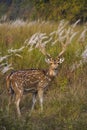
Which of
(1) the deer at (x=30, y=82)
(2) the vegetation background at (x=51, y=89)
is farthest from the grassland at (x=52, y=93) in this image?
(1) the deer at (x=30, y=82)

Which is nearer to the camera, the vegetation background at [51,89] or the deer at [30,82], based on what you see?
the vegetation background at [51,89]

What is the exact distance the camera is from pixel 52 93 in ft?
33.1

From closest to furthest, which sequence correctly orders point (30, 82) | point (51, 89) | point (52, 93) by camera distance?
1. point (30, 82)
2. point (52, 93)
3. point (51, 89)

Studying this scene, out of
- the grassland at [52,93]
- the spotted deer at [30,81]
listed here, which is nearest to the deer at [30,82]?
the spotted deer at [30,81]

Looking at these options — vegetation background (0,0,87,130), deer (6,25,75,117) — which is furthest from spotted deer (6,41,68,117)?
vegetation background (0,0,87,130)

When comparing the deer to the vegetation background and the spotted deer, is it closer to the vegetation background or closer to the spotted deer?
the spotted deer

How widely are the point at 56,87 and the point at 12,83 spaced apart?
1488 millimetres

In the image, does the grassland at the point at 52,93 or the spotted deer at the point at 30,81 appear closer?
the grassland at the point at 52,93

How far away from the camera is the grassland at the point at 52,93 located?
314 inches

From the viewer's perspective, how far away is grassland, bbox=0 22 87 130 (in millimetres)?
7979

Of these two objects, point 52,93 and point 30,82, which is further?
point 52,93

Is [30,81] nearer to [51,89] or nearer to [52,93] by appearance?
[52,93]

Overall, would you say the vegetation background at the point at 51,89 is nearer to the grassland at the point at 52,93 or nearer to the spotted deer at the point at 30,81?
the grassland at the point at 52,93

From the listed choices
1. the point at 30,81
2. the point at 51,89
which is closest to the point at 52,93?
the point at 51,89
